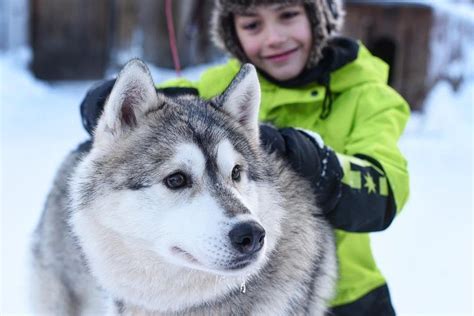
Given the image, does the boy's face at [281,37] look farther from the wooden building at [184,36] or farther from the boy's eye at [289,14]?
the wooden building at [184,36]

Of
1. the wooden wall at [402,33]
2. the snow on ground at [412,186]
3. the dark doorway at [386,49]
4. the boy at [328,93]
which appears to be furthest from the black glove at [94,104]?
the dark doorway at [386,49]

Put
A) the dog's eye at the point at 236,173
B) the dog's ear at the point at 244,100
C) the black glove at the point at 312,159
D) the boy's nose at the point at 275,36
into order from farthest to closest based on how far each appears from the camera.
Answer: the boy's nose at the point at 275,36 < the black glove at the point at 312,159 < the dog's ear at the point at 244,100 < the dog's eye at the point at 236,173

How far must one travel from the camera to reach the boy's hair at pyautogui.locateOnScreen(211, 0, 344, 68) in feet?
8.64

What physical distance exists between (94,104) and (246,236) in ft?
3.37

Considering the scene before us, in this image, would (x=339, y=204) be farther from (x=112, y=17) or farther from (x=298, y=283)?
(x=112, y=17)

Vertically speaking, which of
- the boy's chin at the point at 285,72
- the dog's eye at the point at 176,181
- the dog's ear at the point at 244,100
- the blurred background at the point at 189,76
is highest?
the dog's ear at the point at 244,100

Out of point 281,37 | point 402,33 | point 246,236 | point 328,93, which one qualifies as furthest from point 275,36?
point 402,33

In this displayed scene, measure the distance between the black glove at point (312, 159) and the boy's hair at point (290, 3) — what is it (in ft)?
1.93

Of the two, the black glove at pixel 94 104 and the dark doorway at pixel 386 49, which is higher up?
the black glove at pixel 94 104

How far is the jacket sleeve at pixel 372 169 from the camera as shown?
2.16 metres

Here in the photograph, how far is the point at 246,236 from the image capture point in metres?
1.59

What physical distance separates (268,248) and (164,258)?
0.32 m

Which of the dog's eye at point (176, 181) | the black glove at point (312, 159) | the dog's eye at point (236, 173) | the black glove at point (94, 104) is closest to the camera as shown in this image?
the dog's eye at point (176, 181)

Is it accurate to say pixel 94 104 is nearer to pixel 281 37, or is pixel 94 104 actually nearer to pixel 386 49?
pixel 281 37
